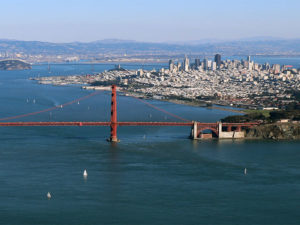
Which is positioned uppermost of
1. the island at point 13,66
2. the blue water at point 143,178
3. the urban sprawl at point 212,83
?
the blue water at point 143,178

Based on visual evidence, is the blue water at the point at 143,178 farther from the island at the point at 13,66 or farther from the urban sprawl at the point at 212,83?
the island at the point at 13,66

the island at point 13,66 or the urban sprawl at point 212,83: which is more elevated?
the urban sprawl at point 212,83

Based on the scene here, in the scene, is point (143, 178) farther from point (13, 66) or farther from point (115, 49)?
point (115, 49)

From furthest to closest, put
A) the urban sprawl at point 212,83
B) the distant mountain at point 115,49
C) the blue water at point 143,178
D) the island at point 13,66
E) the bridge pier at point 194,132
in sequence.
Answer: the distant mountain at point 115,49 → the island at point 13,66 → the urban sprawl at point 212,83 → the bridge pier at point 194,132 → the blue water at point 143,178

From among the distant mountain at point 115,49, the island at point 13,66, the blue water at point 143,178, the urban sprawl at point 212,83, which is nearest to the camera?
the blue water at point 143,178

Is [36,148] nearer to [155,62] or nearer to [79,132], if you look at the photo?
[79,132]

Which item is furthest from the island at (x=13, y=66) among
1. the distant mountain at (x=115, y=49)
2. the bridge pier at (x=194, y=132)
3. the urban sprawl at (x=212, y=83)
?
A: the bridge pier at (x=194, y=132)

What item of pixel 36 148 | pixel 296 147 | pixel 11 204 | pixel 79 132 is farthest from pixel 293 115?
pixel 11 204
